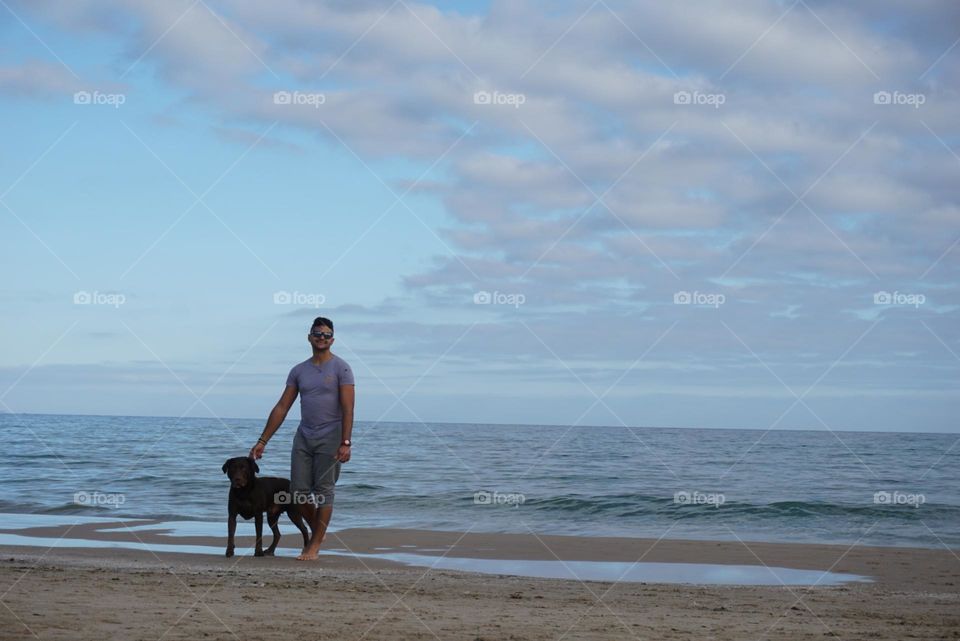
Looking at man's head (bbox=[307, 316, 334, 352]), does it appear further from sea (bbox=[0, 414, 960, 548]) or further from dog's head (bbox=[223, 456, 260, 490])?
sea (bbox=[0, 414, 960, 548])

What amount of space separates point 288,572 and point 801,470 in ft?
68.5

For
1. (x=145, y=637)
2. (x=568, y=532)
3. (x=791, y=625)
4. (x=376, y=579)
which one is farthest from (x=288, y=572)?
(x=568, y=532)

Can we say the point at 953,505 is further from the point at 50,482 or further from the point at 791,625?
the point at 50,482

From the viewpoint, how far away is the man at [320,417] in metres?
8.48

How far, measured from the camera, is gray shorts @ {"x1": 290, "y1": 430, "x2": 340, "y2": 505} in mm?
8500

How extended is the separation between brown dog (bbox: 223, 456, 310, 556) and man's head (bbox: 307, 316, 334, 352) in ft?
4.16

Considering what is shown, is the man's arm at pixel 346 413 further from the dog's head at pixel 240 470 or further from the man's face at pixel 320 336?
the dog's head at pixel 240 470

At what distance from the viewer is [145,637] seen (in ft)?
16.6

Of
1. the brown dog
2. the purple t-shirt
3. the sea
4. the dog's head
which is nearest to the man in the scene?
the purple t-shirt

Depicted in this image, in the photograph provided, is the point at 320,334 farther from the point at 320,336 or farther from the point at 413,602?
the point at 413,602

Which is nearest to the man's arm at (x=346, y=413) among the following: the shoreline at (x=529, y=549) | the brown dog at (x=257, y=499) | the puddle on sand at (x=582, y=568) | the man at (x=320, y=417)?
the man at (x=320, y=417)

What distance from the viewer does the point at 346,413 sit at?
27.6 feet

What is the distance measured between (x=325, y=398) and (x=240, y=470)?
1.06m

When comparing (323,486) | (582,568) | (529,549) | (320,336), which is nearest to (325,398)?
(320,336)
